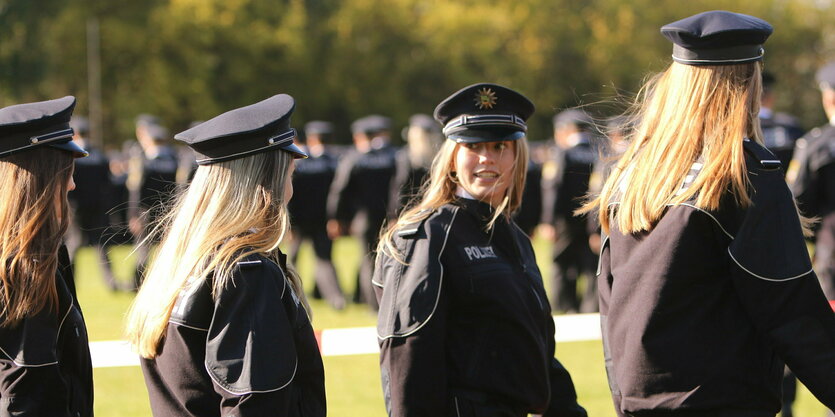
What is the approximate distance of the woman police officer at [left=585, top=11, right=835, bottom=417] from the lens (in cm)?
282

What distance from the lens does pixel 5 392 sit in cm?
321

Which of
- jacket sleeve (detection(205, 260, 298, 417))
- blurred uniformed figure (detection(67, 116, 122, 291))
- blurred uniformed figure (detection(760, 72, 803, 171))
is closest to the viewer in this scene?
jacket sleeve (detection(205, 260, 298, 417))

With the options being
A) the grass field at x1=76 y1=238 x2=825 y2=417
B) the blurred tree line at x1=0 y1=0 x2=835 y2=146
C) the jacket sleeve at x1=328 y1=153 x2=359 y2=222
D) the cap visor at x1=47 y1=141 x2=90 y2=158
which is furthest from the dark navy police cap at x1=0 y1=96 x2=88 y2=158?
the blurred tree line at x1=0 y1=0 x2=835 y2=146

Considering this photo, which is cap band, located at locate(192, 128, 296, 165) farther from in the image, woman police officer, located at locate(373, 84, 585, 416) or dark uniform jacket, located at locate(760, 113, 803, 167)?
dark uniform jacket, located at locate(760, 113, 803, 167)

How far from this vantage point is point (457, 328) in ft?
11.8

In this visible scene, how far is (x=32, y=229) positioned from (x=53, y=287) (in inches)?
7.7

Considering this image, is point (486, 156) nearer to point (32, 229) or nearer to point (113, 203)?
Result: point (32, 229)

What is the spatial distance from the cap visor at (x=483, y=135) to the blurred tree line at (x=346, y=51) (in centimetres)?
3192

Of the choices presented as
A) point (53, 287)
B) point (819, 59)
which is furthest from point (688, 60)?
point (819, 59)

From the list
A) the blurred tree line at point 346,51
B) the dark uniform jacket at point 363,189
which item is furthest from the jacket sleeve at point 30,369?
the blurred tree line at point 346,51

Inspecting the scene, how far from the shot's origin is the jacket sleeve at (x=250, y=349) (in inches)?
110

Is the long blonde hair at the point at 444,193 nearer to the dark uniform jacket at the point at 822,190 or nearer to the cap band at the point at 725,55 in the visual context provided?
the cap band at the point at 725,55

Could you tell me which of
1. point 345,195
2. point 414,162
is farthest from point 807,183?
point 345,195

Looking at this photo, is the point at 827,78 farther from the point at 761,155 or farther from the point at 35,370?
the point at 35,370
